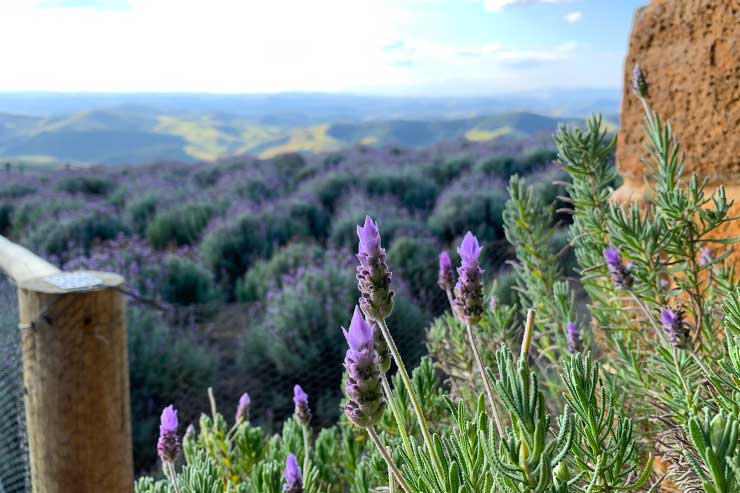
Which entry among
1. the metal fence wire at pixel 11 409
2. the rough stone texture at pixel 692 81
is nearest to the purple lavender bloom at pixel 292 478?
the rough stone texture at pixel 692 81

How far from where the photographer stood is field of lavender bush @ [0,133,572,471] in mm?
4812

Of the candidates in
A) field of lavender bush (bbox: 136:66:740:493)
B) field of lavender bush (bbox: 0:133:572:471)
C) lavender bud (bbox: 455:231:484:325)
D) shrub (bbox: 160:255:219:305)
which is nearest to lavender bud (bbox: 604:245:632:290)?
field of lavender bush (bbox: 136:66:740:493)

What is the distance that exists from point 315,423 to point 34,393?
3019 mm

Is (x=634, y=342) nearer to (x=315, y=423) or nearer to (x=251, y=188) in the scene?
(x=315, y=423)

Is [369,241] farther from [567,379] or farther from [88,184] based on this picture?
[88,184]

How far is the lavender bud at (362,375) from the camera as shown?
77 cm

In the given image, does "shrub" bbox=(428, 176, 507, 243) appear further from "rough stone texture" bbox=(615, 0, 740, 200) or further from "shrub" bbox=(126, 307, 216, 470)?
"rough stone texture" bbox=(615, 0, 740, 200)

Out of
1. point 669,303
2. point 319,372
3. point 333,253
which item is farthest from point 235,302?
point 669,303

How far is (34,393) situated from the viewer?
1.60 metres

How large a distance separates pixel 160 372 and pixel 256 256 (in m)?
3.16

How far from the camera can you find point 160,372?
4715mm

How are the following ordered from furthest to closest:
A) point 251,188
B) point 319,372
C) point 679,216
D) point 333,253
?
1. point 251,188
2. point 333,253
3. point 319,372
4. point 679,216

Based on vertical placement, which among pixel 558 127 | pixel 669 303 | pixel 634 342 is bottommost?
pixel 634 342

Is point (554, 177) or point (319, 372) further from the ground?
point (554, 177)
